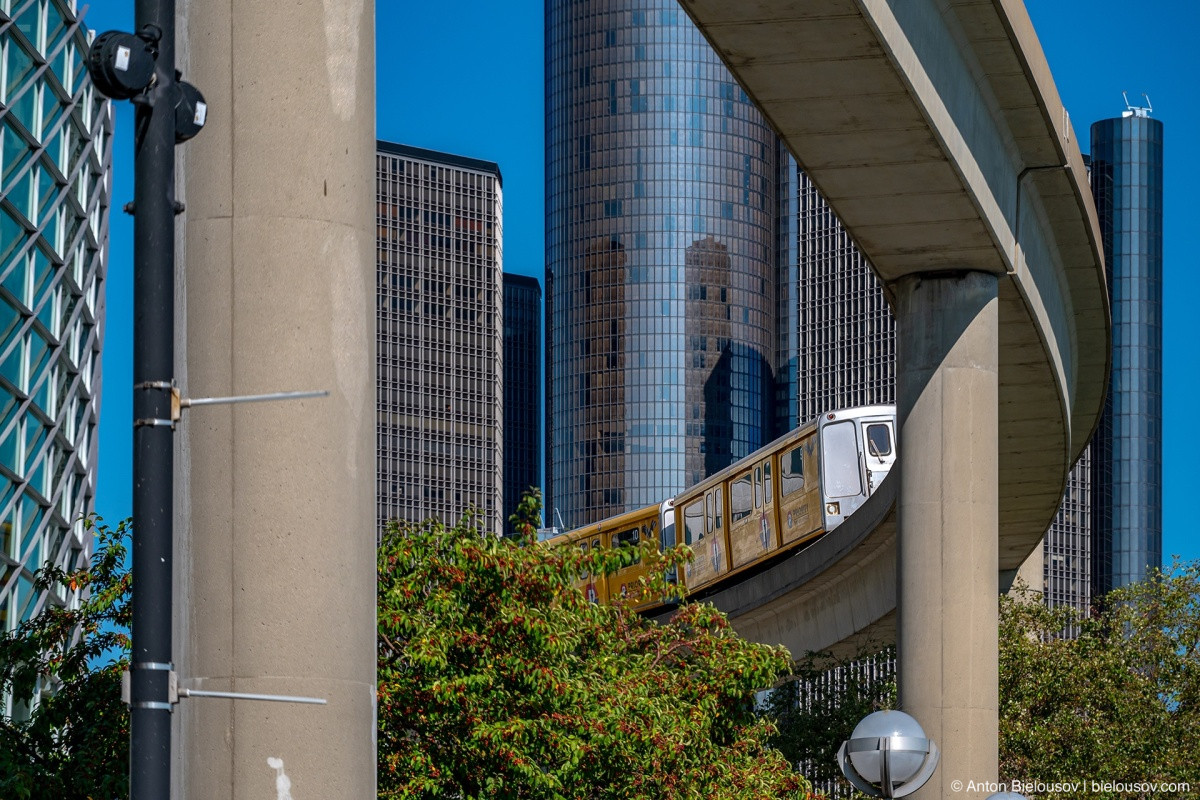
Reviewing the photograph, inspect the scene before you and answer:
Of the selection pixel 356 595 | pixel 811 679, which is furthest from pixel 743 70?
pixel 811 679

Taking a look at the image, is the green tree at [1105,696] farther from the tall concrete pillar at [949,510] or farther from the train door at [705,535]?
the tall concrete pillar at [949,510]

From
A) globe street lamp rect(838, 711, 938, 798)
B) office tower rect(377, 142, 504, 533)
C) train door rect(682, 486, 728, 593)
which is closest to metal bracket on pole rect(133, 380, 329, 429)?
globe street lamp rect(838, 711, 938, 798)

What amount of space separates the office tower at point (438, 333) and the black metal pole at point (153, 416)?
154414 mm

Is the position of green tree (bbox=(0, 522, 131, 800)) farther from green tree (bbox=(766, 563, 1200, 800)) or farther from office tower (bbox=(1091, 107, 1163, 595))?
office tower (bbox=(1091, 107, 1163, 595))

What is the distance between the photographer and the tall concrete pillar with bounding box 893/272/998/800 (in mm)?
18641

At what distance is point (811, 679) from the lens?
115 feet

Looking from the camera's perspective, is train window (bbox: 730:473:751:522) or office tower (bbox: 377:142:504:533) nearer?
train window (bbox: 730:473:751:522)

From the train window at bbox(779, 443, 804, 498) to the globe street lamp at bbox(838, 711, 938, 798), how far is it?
29987 millimetres

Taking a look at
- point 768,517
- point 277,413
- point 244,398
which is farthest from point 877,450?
point 244,398

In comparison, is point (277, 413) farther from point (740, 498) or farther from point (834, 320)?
point (834, 320)

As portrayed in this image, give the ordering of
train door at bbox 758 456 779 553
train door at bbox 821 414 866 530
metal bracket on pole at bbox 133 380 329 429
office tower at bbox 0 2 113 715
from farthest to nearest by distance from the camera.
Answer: office tower at bbox 0 2 113 715
train door at bbox 758 456 779 553
train door at bbox 821 414 866 530
metal bracket on pole at bbox 133 380 329 429

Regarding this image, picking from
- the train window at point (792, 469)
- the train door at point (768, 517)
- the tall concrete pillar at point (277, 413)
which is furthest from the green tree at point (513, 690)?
the train door at point (768, 517)

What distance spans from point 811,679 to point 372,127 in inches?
1121

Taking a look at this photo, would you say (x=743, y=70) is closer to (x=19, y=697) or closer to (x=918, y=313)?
(x=918, y=313)
